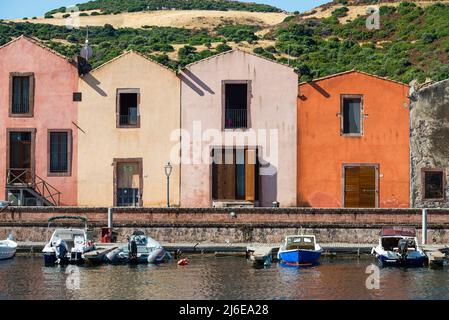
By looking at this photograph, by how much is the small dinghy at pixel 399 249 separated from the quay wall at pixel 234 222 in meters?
3.38

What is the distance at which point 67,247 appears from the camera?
178ft

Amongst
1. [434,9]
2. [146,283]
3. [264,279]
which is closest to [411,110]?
[264,279]

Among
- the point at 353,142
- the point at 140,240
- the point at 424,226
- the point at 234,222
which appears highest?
the point at 353,142

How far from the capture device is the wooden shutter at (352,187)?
62.4 metres

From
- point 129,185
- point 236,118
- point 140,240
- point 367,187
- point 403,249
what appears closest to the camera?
point 403,249

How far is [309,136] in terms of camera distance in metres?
62.9

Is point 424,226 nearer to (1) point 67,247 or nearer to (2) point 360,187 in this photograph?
(2) point 360,187

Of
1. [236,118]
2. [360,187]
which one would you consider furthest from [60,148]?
[360,187]

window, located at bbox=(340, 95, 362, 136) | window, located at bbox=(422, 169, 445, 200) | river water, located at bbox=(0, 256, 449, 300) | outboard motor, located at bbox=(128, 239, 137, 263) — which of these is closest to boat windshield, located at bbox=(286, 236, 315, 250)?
river water, located at bbox=(0, 256, 449, 300)

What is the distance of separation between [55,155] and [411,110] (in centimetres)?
2132

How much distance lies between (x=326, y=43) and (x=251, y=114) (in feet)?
221

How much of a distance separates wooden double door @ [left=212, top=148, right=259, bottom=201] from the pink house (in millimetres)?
8550

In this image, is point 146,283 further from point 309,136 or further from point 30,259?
point 309,136

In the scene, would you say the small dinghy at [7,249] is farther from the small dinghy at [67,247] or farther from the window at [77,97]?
the window at [77,97]
